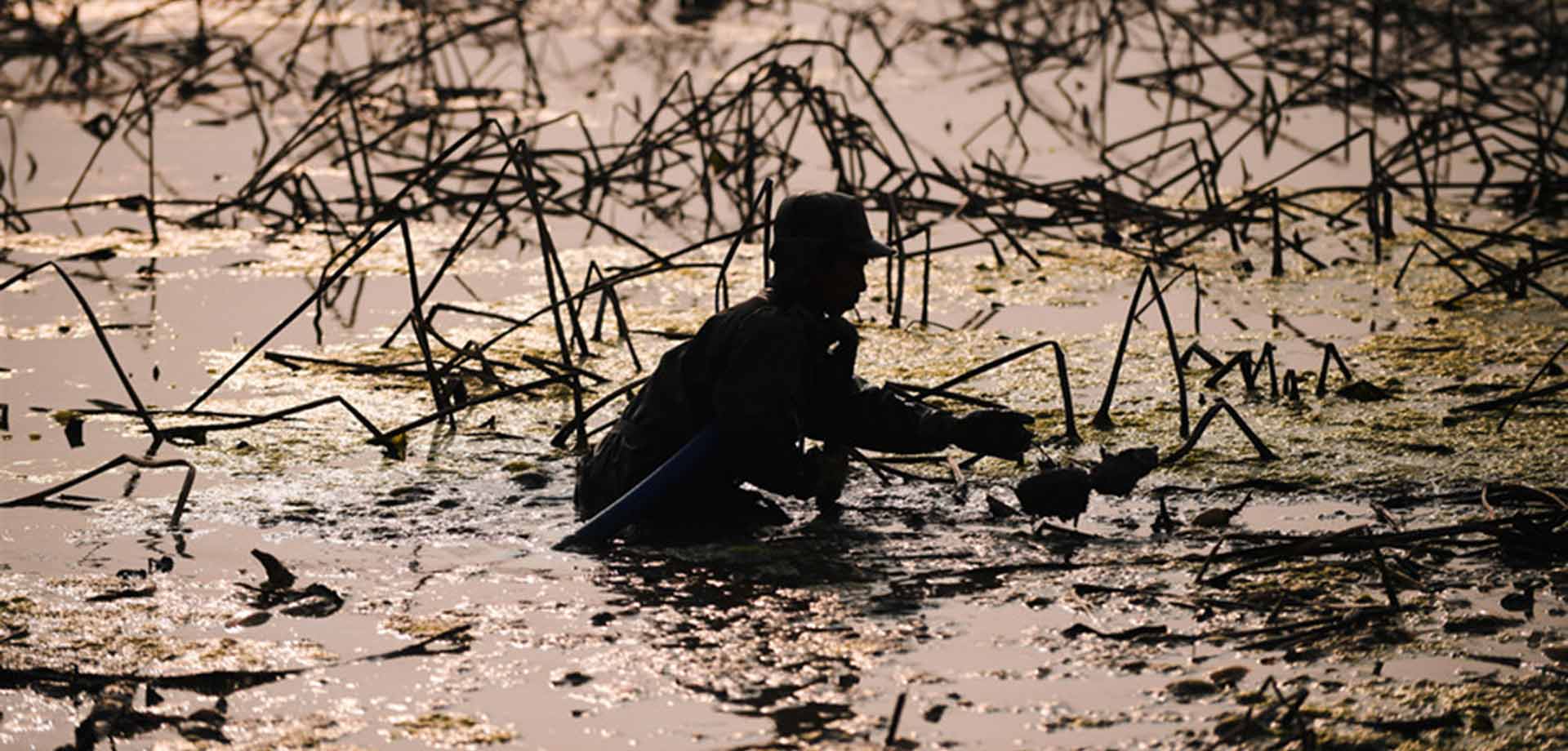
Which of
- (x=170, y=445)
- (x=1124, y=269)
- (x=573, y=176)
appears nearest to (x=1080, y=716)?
(x=170, y=445)

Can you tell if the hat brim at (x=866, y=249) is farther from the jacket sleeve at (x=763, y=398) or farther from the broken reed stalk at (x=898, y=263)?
the broken reed stalk at (x=898, y=263)

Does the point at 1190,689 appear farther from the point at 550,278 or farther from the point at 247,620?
the point at 550,278

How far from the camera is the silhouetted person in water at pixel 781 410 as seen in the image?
456 centimetres

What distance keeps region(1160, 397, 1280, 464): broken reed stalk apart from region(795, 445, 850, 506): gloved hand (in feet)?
2.69

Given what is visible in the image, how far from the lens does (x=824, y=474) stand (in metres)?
4.80

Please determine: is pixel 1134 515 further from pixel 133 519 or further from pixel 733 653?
pixel 133 519

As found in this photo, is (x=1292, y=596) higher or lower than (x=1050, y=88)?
lower

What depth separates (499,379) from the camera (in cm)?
609

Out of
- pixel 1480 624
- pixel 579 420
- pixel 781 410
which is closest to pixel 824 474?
pixel 781 410

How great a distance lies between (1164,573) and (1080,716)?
81 centimetres

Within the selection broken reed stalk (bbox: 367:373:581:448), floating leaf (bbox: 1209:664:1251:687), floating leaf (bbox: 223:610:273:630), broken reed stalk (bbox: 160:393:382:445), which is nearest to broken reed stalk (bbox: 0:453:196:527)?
broken reed stalk (bbox: 160:393:382:445)

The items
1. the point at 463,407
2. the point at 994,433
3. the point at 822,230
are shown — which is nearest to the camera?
the point at 822,230

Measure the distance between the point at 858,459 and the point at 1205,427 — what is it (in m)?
0.81

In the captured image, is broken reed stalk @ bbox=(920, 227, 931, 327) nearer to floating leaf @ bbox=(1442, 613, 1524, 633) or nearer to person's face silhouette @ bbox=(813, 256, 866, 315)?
person's face silhouette @ bbox=(813, 256, 866, 315)
